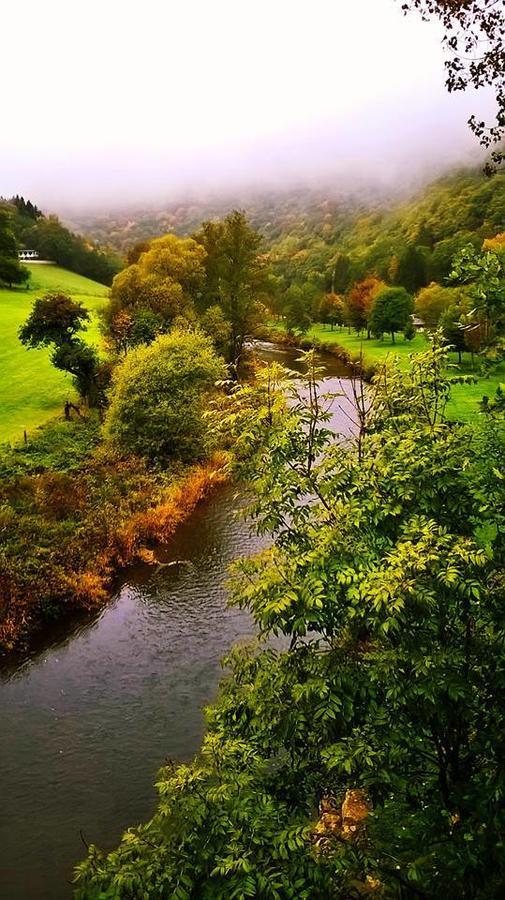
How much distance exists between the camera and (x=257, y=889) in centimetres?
608

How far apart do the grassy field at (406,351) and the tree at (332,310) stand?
177 centimetres

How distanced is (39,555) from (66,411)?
19.9 meters

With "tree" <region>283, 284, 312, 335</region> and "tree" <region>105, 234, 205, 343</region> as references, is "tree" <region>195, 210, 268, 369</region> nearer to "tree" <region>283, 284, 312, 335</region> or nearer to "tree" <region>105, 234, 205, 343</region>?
"tree" <region>105, 234, 205, 343</region>

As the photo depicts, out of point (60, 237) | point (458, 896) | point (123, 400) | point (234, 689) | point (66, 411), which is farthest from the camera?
point (60, 237)

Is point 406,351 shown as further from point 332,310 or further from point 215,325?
point 332,310

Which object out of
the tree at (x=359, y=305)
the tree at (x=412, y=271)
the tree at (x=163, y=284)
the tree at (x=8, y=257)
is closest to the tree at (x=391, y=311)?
the tree at (x=359, y=305)

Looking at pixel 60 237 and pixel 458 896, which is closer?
pixel 458 896

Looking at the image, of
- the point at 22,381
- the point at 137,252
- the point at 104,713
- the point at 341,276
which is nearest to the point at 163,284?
the point at 22,381

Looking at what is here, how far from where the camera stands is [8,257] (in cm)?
8369

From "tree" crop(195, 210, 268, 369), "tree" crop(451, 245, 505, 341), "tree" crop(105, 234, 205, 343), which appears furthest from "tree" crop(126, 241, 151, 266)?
"tree" crop(451, 245, 505, 341)

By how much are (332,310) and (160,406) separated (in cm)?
7439

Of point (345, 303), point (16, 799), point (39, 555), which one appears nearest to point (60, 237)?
point (345, 303)

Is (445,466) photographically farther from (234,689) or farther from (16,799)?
(16,799)

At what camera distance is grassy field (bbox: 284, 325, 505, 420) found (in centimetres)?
4106
